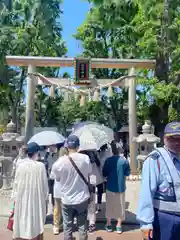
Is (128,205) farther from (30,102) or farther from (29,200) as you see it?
(30,102)

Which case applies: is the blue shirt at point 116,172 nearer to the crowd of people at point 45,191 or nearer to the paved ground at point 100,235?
the paved ground at point 100,235

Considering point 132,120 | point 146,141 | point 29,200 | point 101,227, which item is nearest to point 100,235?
point 101,227

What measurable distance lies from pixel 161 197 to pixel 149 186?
0.51ft

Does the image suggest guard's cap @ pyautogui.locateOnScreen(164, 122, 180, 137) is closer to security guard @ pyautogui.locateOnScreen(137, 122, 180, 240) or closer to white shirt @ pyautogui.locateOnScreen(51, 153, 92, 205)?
security guard @ pyautogui.locateOnScreen(137, 122, 180, 240)

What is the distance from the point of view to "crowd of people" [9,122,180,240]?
287 cm

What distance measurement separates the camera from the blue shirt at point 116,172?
5844 mm

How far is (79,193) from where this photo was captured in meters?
4.50

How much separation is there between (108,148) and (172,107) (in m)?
12.2

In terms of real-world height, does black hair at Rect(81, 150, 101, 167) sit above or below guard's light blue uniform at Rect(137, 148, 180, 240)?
above

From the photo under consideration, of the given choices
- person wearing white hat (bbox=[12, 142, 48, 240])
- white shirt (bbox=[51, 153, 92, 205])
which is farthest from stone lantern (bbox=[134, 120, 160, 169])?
person wearing white hat (bbox=[12, 142, 48, 240])

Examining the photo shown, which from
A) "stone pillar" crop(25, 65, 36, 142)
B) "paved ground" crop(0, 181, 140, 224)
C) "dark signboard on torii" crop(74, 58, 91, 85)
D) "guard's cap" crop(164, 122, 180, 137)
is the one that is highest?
"dark signboard on torii" crop(74, 58, 91, 85)

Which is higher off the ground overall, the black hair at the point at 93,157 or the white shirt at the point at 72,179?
the black hair at the point at 93,157

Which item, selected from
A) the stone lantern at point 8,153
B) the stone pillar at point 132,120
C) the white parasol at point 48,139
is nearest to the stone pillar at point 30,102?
the stone lantern at point 8,153

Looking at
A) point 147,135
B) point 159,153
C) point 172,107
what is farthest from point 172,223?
point 172,107
